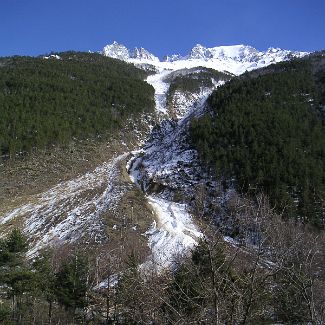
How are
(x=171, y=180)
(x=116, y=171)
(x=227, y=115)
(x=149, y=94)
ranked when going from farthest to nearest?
1. (x=149, y=94)
2. (x=227, y=115)
3. (x=116, y=171)
4. (x=171, y=180)

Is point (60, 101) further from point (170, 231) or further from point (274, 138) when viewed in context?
point (170, 231)

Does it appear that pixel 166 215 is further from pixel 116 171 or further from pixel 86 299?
pixel 86 299

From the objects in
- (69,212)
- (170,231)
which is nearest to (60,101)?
(69,212)

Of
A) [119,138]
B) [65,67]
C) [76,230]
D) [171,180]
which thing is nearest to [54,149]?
[119,138]

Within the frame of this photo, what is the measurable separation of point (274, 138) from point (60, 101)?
4057cm

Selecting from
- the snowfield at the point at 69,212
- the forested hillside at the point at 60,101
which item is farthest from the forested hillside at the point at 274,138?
the forested hillside at the point at 60,101

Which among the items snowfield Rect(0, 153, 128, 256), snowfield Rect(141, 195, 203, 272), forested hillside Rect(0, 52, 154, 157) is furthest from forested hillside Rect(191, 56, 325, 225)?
forested hillside Rect(0, 52, 154, 157)

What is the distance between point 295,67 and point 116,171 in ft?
168

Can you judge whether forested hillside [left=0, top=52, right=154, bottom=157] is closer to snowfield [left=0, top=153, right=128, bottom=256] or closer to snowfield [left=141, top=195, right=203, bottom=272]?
snowfield [left=0, top=153, right=128, bottom=256]

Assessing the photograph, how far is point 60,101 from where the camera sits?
76312 mm

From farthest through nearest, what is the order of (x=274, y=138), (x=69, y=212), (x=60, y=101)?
(x=60, y=101)
(x=274, y=138)
(x=69, y=212)

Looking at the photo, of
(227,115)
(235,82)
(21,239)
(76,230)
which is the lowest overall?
(76,230)

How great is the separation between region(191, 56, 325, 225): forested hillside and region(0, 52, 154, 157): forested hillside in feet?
57.3

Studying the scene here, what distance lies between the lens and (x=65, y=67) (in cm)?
10400
